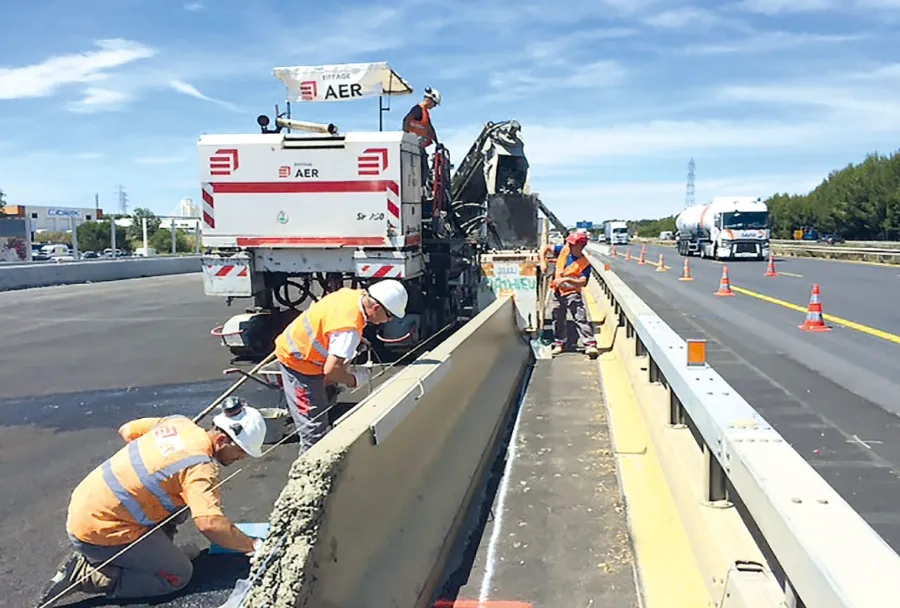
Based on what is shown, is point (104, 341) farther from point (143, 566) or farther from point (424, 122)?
point (143, 566)

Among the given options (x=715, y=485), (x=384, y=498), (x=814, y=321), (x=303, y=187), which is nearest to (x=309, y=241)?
(x=303, y=187)

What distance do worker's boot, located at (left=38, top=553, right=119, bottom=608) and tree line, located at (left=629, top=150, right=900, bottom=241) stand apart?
198 feet

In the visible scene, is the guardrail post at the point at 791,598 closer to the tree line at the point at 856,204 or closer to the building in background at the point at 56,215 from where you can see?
the building in background at the point at 56,215

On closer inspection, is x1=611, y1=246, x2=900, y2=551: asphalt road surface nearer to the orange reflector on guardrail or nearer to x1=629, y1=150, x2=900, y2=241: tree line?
the orange reflector on guardrail

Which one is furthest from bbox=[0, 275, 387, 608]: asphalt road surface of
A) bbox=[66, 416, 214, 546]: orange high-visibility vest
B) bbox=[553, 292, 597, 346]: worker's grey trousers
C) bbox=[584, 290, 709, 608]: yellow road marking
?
bbox=[553, 292, 597, 346]: worker's grey trousers

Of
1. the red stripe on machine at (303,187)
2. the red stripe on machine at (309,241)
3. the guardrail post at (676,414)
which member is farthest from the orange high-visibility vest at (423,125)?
the guardrail post at (676,414)

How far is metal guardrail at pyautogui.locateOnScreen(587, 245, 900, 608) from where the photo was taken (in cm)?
190

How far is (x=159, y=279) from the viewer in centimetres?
3100

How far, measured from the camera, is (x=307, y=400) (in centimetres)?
566

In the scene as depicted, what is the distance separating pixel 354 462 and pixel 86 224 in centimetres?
7708

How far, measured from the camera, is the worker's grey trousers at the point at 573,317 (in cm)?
1097

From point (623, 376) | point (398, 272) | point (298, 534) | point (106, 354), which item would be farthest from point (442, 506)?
point (106, 354)

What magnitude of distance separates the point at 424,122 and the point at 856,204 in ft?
228

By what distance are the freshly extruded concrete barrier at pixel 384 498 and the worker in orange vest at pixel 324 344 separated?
0.46 m
